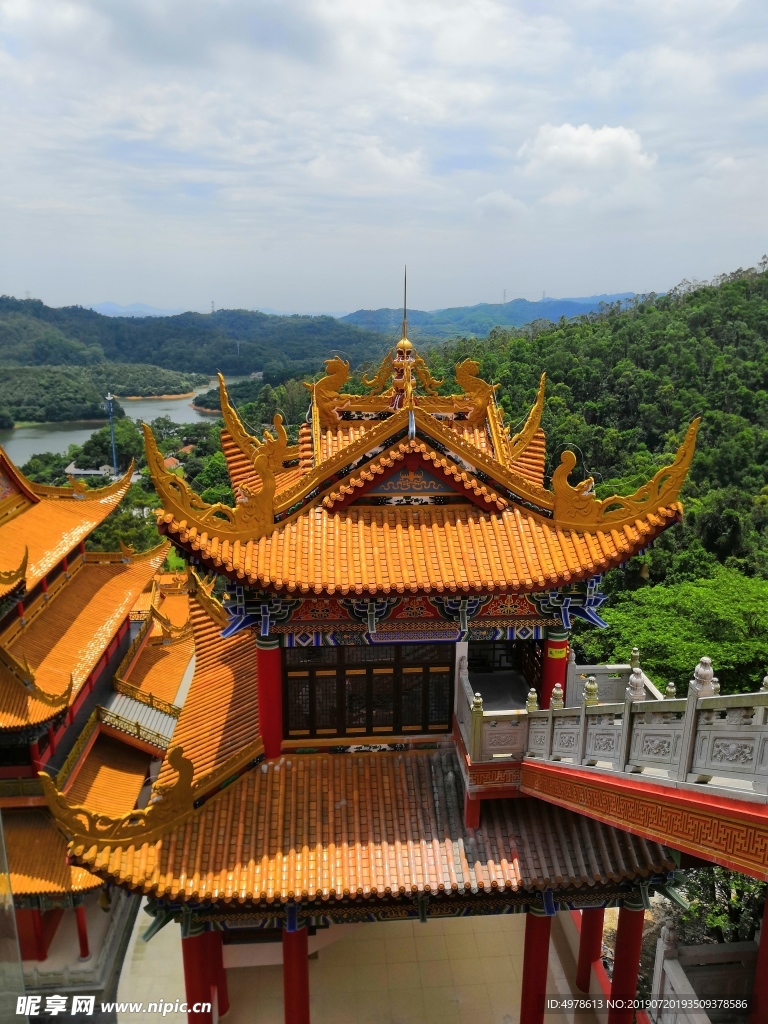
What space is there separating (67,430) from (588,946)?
132766 mm

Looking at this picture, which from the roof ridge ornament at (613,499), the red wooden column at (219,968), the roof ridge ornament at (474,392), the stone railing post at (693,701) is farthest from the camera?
the roof ridge ornament at (474,392)

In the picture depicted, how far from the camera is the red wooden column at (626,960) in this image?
31.0 feet

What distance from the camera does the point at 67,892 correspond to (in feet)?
43.1

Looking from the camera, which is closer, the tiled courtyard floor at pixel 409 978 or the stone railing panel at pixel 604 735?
the stone railing panel at pixel 604 735

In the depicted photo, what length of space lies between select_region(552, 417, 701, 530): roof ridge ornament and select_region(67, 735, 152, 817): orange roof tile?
40.2ft

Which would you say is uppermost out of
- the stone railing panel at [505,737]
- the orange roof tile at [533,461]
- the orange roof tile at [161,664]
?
the orange roof tile at [533,461]

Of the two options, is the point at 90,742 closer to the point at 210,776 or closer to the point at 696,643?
the point at 210,776

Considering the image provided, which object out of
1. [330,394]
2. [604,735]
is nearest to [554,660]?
[604,735]

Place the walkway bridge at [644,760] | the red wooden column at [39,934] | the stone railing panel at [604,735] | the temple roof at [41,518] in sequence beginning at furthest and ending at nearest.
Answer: the temple roof at [41,518]
the red wooden column at [39,934]
the stone railing panel at [604,735]
the walkway bridge at [644,760]

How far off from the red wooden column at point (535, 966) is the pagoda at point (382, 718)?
29 millimetres

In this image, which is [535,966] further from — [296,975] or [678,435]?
[678,435]

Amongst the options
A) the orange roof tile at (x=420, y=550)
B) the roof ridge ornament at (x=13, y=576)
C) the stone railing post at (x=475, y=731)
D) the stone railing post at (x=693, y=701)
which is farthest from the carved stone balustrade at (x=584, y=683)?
the roof ridge ornament at (x=13, y=576)

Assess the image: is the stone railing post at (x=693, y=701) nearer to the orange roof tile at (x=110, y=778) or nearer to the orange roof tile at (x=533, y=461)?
the orange roof tile at (x=533, y=461)

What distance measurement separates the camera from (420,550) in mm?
8609
